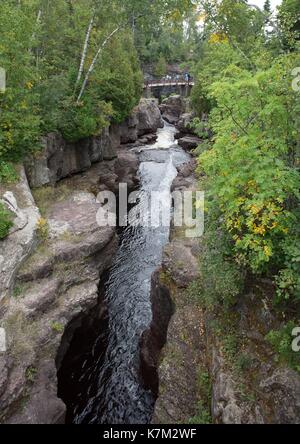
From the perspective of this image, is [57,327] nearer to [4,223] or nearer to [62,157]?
[4,223]

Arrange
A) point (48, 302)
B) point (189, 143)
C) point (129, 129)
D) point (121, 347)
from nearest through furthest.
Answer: point (48, 302) < point (121, 347) < point (189, 143) < point (129, 129)

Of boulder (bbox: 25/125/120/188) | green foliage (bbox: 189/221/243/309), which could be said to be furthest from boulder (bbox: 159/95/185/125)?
green foliage (bbox: 189/221/243/309)

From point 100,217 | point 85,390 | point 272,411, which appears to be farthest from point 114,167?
point 272,411

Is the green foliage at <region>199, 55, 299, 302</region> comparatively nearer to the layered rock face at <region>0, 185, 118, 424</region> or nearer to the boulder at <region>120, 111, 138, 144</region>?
the layered rock face at <region>0, 185, 118, 424</region>

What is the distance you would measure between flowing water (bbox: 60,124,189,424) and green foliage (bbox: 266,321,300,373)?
5943 millimetres

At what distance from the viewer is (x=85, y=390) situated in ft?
42.4

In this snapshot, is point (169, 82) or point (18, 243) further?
point (169, 82)

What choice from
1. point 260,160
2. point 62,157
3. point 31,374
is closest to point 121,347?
point 31,374

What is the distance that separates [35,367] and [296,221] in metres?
8.62

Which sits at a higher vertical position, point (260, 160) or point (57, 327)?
point (260, 160)

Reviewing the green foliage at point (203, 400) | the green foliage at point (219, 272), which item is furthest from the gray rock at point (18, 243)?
the green foliage at point (203, 400)

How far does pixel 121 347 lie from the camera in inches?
570

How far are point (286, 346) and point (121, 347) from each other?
27.5ft

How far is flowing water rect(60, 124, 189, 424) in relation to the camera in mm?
12094
